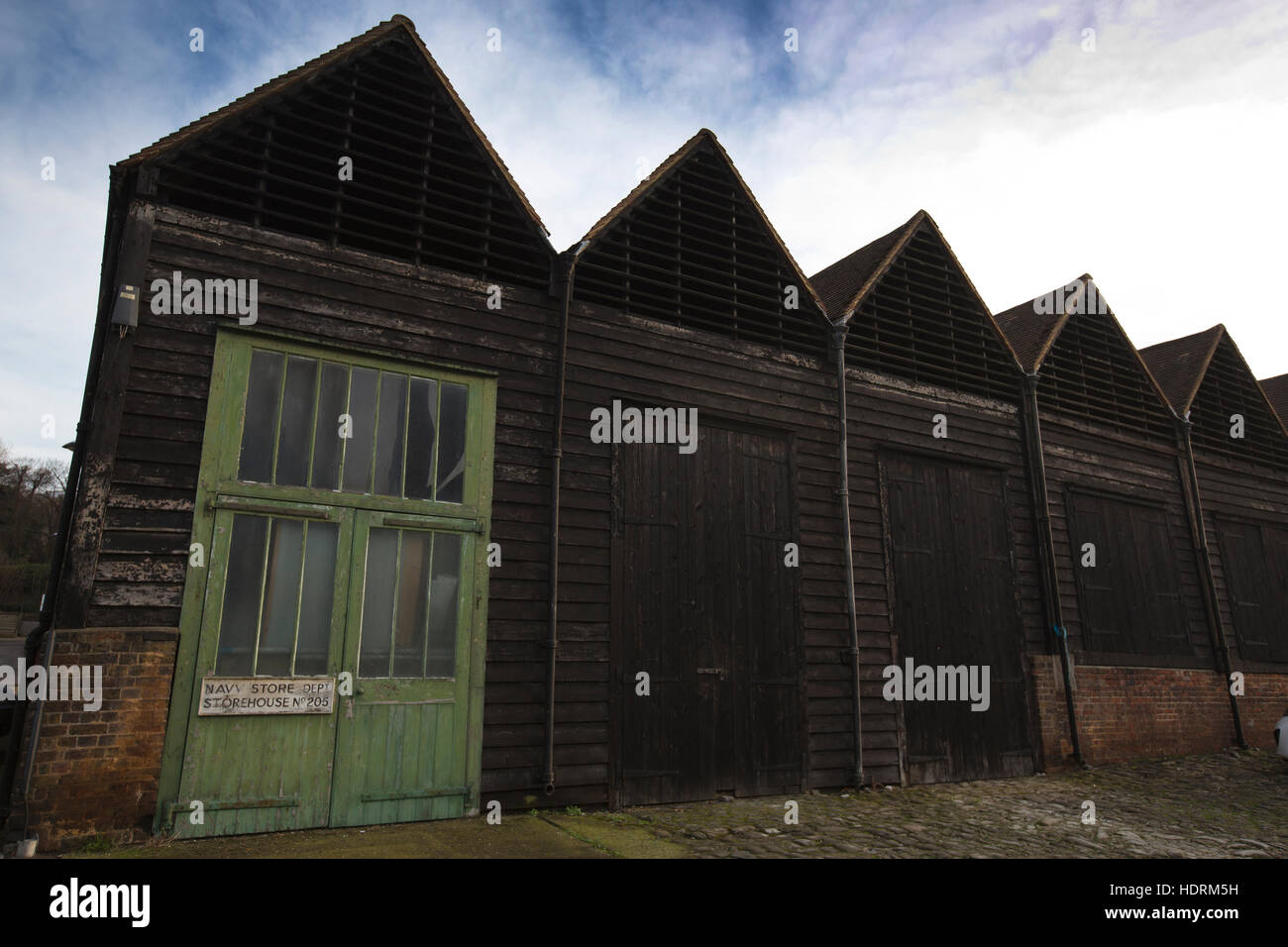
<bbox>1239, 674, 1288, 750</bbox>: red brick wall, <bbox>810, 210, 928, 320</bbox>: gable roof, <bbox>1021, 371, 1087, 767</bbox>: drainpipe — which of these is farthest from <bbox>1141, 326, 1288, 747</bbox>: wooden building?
<bbox>810, 210, 928, 320</bbox>: gable roof

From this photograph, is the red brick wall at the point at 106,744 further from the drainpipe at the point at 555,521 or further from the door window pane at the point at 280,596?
the drainpipe at the point at 555,521

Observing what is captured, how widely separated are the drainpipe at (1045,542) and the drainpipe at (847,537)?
3730 millimetres

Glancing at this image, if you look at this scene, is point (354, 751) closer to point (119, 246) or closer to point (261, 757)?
point (261, 757)

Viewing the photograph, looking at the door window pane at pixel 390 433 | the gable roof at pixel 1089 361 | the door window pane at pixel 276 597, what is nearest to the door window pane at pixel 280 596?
the door window pane at pixel 276 597

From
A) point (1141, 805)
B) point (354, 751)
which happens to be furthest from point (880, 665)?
point (354, 751)

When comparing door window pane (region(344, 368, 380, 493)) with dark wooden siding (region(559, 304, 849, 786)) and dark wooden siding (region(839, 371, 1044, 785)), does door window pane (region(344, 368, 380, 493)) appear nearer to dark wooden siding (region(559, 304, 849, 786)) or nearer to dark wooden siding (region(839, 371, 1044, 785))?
dark wooden siding (region(559, 304, 849, 786))

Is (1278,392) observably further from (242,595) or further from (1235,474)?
(242,595)

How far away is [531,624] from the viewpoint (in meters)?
7.71

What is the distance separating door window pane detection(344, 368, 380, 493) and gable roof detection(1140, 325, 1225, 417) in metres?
14.4

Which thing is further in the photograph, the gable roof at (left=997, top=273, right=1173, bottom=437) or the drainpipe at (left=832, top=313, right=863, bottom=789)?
the gable roof at (left=997, top=273, right=1173, bottom=437)

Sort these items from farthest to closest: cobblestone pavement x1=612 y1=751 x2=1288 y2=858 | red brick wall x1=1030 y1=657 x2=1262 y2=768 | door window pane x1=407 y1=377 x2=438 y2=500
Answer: red brick wall x1=1030 y1=657 x2=1262 y2=768, door window pane x1=407 y1=377 x2=438 y2=500, cobblestone pavement x1=612 y1=751 x2=1288 y2=858

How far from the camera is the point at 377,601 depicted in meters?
7.16

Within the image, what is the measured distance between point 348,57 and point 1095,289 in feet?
43.1

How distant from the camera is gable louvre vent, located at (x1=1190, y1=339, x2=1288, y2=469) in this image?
1522cm
